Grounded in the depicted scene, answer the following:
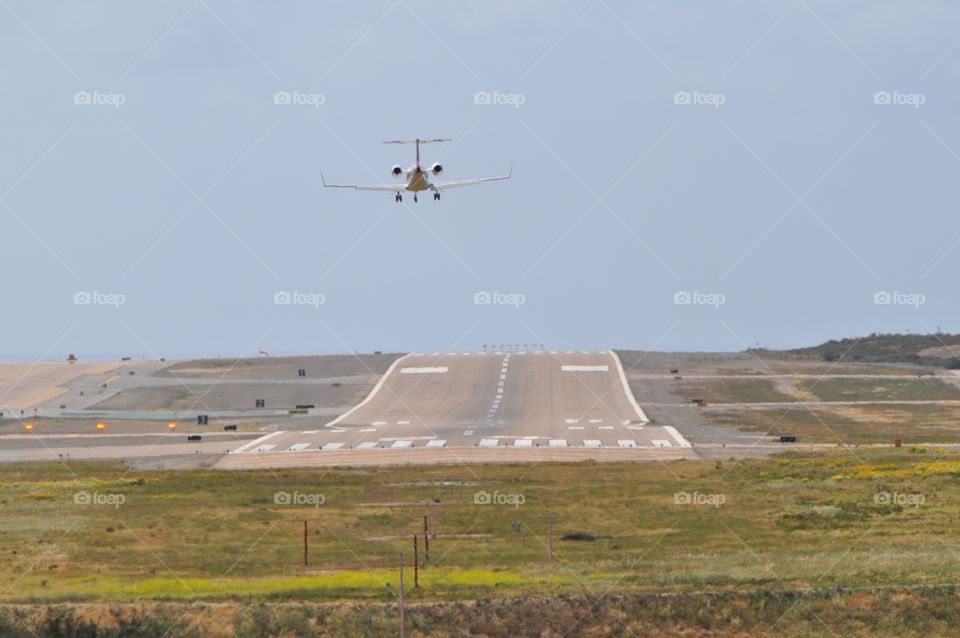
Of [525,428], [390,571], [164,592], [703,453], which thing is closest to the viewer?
[164,592]

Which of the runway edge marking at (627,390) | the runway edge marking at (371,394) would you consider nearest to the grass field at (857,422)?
the runway edge marking at (627,390)

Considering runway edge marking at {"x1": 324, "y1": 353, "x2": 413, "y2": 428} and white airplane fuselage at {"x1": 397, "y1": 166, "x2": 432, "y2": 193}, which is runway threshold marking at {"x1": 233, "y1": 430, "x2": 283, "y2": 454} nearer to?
runway edge marking at {"x1": 324, "y1": 353, "x2": 413, "y2": 428}

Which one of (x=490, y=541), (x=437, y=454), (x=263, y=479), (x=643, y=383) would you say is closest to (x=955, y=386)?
(x=643, y=383)

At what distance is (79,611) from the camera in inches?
1924

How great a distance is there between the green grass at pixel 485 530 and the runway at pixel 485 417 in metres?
10.0

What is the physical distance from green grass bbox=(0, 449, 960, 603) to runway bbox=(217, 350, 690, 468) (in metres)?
10.0

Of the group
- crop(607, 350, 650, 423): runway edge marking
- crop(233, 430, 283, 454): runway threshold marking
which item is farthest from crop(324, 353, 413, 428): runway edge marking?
crop(607, 350, 650, 423): runway edge marking

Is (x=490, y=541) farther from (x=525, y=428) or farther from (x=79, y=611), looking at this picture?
(x=525, y=428)

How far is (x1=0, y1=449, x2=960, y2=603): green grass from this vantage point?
53.7 meters

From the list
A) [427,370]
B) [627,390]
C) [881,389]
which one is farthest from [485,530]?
[427,370]

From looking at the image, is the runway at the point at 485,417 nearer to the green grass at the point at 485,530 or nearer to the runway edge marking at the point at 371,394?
the runway edge marking at the point at 371,394

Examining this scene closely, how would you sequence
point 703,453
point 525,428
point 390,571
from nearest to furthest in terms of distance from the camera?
point 390,571
point 703,453
point 525,428

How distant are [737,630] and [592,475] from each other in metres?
40.0

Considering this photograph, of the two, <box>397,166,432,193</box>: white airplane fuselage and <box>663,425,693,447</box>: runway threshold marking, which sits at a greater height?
<box>397,166,432,193</box>: white airplane fuselage
